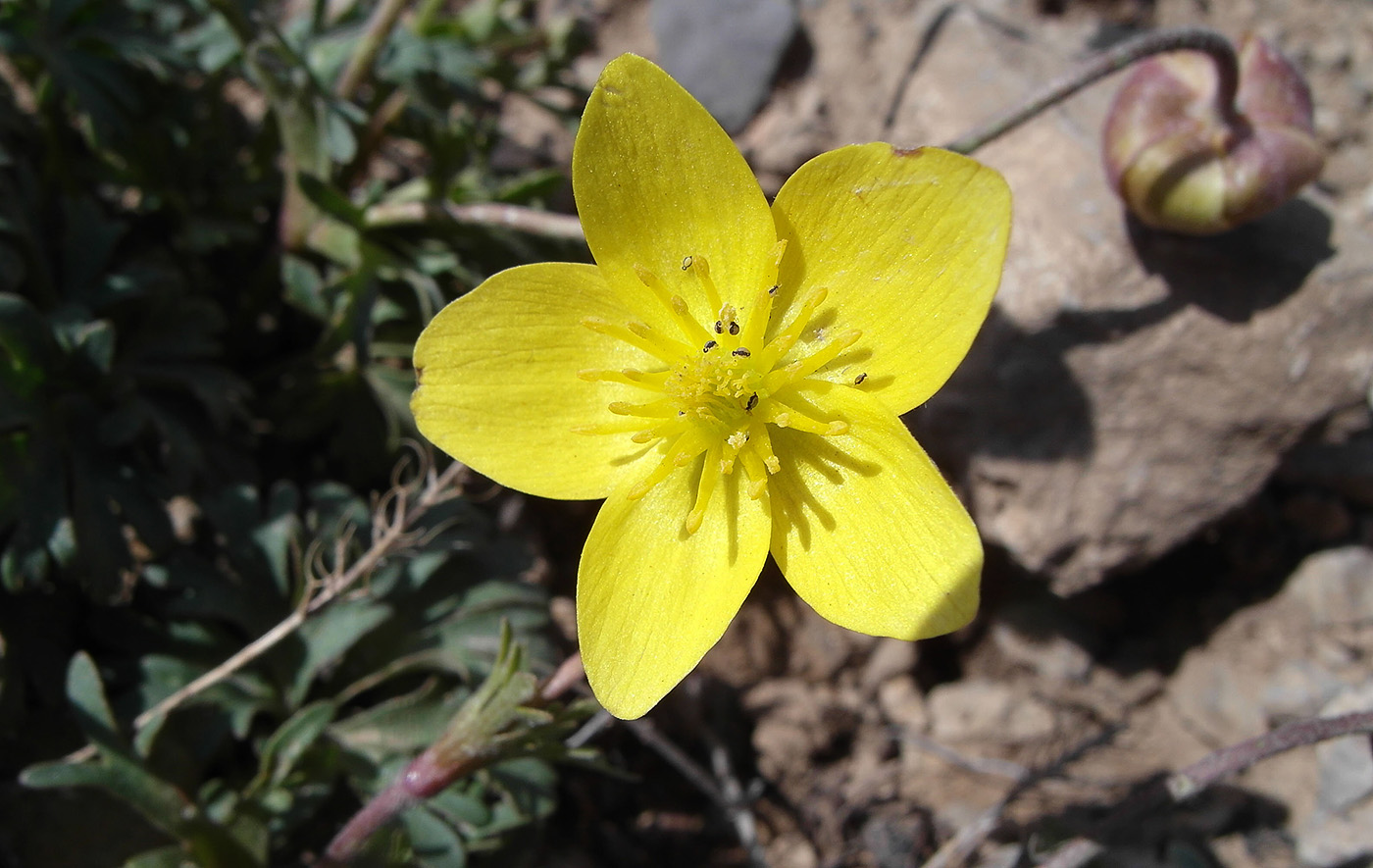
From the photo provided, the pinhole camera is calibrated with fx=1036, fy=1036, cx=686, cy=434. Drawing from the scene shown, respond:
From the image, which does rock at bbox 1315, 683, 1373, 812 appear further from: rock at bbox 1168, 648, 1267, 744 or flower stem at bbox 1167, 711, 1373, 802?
flower stem at bbox 1167, 711, 1373, 802

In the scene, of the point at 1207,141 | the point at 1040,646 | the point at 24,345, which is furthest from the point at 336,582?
the point at 1207,141

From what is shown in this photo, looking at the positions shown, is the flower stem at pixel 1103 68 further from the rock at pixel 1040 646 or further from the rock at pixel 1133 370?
the rock at pixel 1040 646

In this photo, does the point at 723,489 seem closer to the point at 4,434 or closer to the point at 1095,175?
the point at 1095,175

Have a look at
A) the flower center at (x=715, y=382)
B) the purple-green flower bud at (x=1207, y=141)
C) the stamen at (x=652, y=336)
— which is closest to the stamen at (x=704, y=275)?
the flower center at (x=715, y=382)

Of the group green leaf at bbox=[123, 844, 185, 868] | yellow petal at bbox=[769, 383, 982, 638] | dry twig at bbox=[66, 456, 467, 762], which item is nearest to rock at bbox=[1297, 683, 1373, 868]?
yellow petal at bbox=[769, 383, 982, 638]

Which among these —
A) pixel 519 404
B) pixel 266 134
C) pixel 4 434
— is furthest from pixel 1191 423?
pixel 4 434
